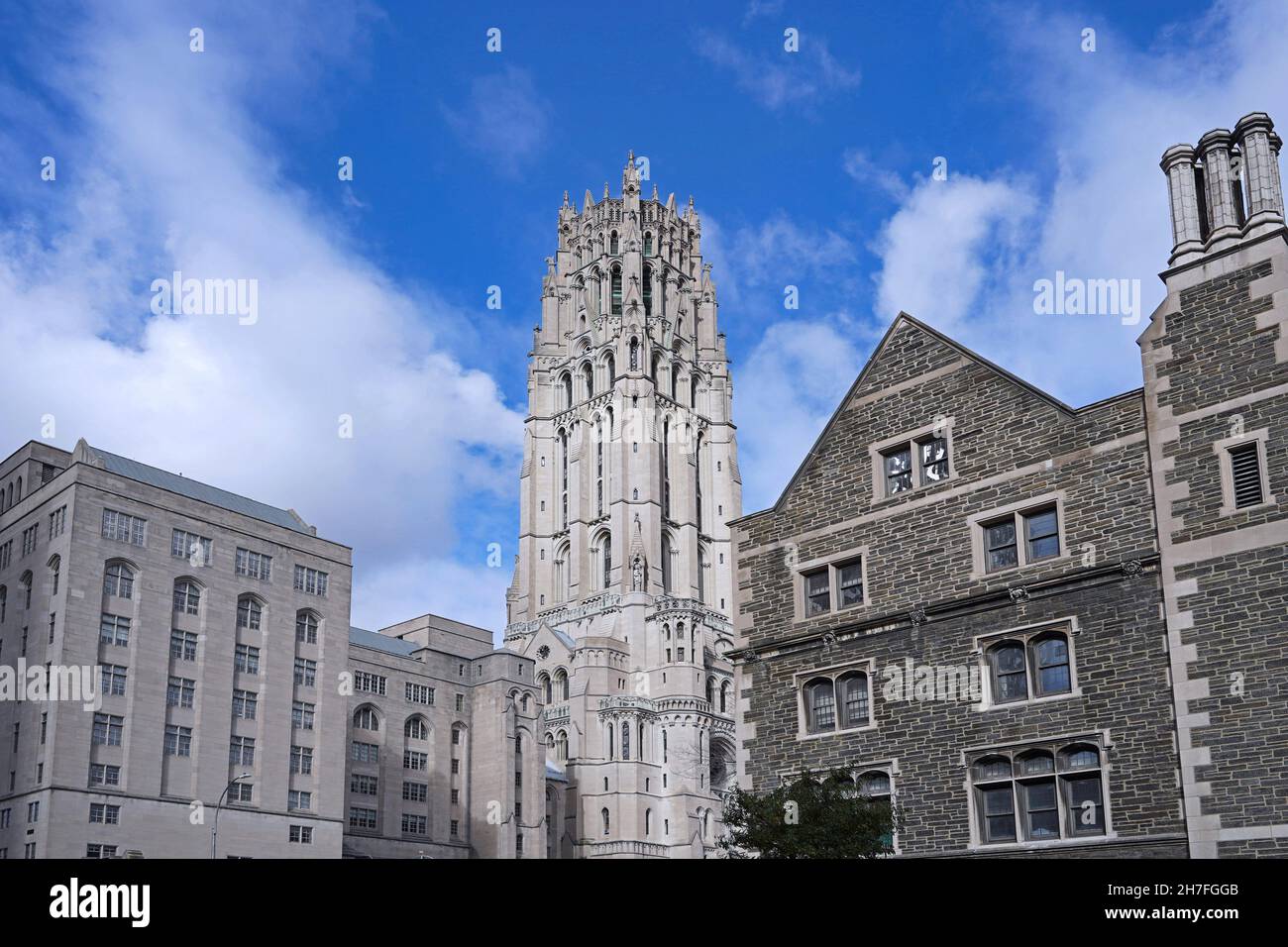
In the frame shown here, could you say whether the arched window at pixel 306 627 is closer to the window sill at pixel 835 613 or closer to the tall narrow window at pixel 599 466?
the window sill at pixel 835 613

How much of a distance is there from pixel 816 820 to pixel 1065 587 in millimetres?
7940

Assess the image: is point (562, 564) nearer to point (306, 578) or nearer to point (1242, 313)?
point (306, 578)

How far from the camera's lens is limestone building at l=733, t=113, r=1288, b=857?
2692 centimetres

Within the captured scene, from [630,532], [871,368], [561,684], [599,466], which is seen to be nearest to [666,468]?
[599,466]

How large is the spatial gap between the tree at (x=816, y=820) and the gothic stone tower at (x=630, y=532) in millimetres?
88959

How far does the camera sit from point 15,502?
265ft

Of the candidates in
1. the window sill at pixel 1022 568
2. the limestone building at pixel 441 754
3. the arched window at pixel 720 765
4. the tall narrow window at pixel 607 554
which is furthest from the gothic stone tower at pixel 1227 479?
the tall narrow window at pixel 607 554

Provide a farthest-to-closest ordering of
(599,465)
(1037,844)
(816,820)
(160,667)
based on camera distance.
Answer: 1. (599,465)
2. (160,667)
3. (816,820)
4. (1037,844)

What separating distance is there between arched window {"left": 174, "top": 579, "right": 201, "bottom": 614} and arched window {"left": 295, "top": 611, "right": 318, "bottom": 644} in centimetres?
727

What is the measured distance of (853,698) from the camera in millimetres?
33562

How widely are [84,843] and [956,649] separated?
54.5 meters

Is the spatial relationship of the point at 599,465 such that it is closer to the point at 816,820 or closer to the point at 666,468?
the point at 666,468

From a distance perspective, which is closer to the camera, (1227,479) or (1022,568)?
(1227,479)

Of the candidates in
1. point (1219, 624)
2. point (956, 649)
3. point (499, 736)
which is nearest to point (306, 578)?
point (499, 736)
